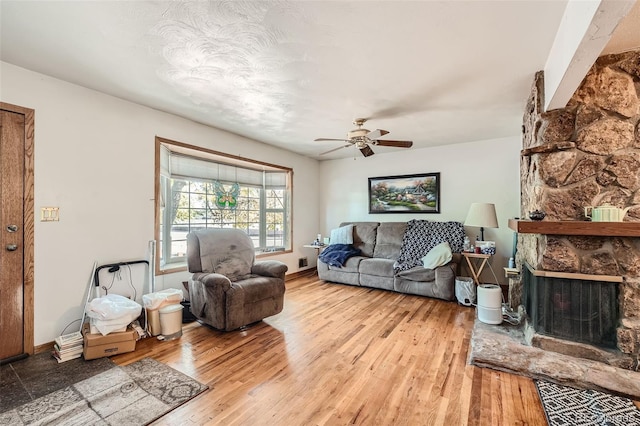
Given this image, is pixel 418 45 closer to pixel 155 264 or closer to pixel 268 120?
pixel 268 120

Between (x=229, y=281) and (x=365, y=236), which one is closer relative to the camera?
(x=229, y=281)

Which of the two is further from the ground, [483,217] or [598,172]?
[598,172]

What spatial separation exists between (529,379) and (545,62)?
241cm

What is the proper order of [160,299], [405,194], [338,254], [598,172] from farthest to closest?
[405,194]
[338,254]
[160,299]
[598,172]

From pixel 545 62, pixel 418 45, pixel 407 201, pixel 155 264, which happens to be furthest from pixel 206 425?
pixel 407 201

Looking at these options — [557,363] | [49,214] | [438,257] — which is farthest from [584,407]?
[49,214]

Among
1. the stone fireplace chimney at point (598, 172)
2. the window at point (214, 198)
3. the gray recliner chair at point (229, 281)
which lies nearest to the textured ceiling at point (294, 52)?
the stone fireplace chimney at point (598, 172)

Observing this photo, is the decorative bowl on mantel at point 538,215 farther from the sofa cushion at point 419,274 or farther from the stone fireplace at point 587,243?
the sofa cushion at point 419,274

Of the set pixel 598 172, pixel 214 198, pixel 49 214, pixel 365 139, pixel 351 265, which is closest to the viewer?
pixel 598 172

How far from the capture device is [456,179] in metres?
4.69

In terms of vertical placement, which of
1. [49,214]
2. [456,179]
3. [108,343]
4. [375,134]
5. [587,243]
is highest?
[375,134]

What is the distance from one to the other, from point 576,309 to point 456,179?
2838 mm

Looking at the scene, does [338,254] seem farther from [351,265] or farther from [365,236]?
[365,236]

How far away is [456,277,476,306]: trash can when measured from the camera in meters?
3.59
